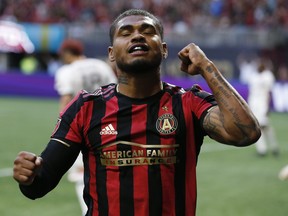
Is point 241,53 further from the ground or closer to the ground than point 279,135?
further from the ground

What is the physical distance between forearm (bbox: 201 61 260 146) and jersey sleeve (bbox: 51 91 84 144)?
72cm

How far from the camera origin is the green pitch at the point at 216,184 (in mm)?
8508

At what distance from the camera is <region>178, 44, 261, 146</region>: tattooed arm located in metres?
3.35

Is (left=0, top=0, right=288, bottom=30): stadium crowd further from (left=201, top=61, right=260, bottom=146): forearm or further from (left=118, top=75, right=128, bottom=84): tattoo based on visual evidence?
(left=201, top=61, right=260, bottom=146): forearm

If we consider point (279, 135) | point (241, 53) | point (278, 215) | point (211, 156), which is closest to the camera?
point (278, 215)

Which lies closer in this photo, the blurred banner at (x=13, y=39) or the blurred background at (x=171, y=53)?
the blurred background at (x=171, y=53)

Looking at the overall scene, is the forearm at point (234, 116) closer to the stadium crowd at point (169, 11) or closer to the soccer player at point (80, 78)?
the soccer player at point (80, 78)

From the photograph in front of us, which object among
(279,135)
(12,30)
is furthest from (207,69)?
(12,30)

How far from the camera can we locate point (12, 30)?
98.1 feet

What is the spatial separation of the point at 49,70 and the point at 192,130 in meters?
27.9

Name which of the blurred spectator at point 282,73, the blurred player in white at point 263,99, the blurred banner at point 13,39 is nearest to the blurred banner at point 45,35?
the blurred banner at point 13,39

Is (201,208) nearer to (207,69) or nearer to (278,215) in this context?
(278,215)

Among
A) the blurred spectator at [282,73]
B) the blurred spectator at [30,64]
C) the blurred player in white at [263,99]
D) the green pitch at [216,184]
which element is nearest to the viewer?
the green pitch at [216,184]

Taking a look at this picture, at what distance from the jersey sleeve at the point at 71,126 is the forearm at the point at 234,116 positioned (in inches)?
28.3
